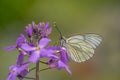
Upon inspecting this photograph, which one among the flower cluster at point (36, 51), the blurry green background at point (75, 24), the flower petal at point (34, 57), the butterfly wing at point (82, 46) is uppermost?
the blurry green background at point (75, 24)

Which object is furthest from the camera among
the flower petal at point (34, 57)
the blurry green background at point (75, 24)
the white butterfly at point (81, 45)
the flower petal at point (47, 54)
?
the blurry green background at point (75, 24)

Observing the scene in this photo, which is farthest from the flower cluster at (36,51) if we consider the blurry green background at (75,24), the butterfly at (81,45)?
the blurry green background at (75,24)

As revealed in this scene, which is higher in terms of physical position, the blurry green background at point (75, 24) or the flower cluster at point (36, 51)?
the blurry green background at point (75, 24)

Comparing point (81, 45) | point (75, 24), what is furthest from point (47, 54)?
point (75, 24)

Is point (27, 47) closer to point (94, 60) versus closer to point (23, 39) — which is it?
point (23, 39)

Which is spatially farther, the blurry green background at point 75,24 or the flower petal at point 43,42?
the blurry green background at point 75,24

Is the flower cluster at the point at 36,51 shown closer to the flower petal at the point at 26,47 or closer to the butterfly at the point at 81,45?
the flower petal at the point at 26,47
